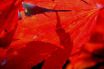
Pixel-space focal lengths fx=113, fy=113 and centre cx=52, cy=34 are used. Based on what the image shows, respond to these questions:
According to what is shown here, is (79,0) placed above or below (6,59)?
above

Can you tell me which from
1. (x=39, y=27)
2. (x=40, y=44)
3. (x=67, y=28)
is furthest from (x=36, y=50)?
(x=67, y=28)

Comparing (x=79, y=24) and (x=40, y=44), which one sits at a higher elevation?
(x=79, y=24)

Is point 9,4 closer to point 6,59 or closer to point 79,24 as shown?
point 6,59

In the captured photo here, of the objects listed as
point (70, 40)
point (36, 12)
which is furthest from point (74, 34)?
point (36, 12)

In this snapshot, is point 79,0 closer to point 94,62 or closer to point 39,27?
point 39,27

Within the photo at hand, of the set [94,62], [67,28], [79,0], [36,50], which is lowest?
[94,62]

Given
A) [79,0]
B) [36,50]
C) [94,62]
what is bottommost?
[94,62]

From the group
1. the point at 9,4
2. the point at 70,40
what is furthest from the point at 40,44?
the point at 9,4

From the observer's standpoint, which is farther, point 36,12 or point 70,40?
point 36,12

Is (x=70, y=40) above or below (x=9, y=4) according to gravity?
below
